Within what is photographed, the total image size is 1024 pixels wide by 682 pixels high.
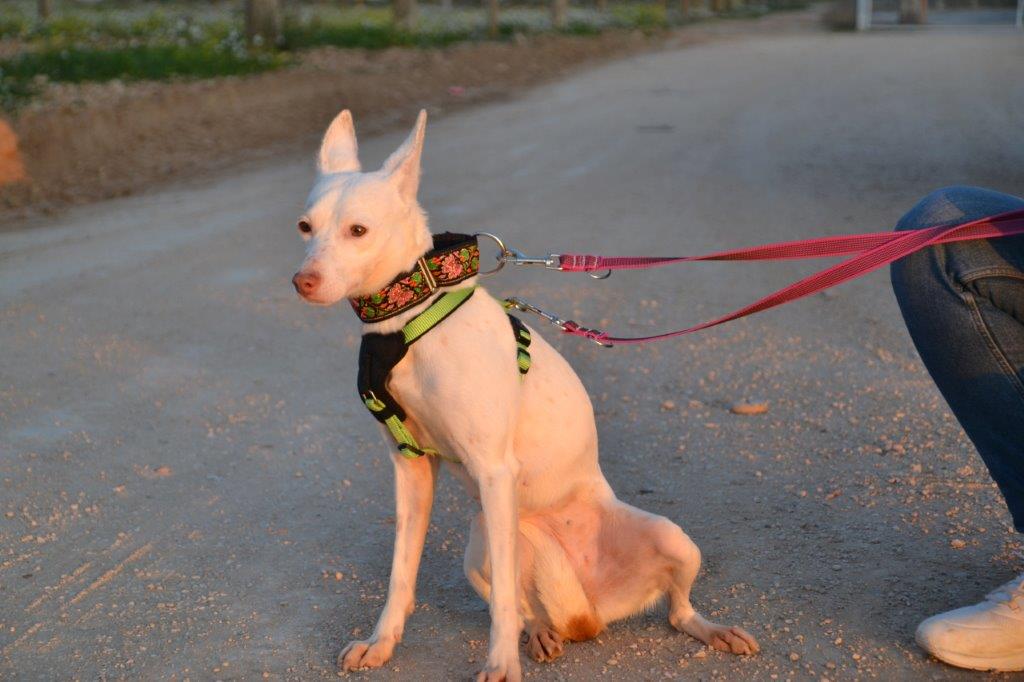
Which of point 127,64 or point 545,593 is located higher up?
point 127,64

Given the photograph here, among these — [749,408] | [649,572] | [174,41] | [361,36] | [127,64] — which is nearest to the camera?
[649,572]

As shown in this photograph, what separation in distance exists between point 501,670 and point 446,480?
5.28ft

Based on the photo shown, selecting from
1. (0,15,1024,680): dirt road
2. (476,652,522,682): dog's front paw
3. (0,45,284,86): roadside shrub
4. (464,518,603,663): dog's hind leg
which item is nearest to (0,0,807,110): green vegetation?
(0,45,284,86): roadside shrub

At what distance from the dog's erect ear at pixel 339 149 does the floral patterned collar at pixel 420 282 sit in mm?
460

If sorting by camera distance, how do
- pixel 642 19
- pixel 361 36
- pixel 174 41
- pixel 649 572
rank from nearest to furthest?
pixel 649 572 → pixel 174 41 → pixel 361 36 → pixel 642 19

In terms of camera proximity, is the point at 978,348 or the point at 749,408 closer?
the point at 978,348

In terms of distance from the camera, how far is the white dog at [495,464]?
3256 millimetres

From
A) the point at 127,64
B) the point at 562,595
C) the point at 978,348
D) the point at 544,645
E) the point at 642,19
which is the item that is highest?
the point at 978,348

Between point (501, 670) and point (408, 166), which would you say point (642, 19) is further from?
point (501, 670)

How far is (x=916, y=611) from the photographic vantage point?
3676 millimetres

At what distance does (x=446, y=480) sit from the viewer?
486cm

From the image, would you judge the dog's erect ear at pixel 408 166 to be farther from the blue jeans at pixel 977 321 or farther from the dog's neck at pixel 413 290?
the blue jeans at pixel 977 321

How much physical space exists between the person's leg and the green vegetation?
481 inches

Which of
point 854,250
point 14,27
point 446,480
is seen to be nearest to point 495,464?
point 854,250
